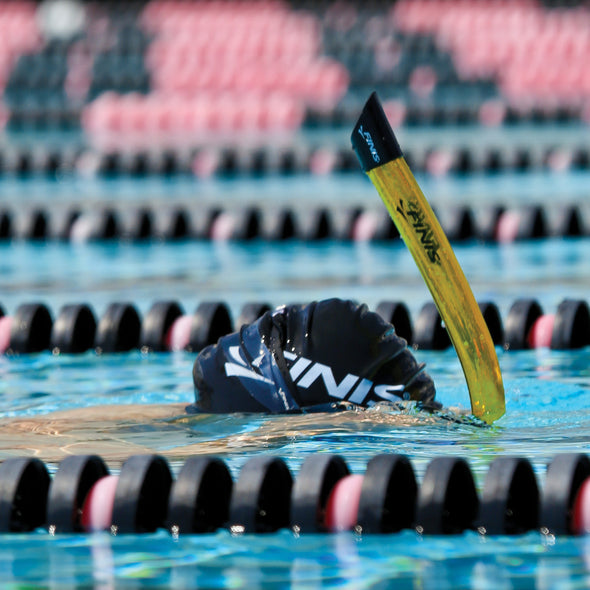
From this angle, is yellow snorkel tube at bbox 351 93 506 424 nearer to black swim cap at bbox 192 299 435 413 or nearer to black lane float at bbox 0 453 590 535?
black swim cap at bbox 192 299 435 413

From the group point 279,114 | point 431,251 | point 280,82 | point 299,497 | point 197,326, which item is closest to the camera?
point 299,497

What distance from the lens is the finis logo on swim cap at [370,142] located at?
368 cm

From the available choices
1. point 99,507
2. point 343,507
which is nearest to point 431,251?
point 343,507

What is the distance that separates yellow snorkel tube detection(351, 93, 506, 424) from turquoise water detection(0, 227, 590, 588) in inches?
5.4

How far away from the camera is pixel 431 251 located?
3857mm

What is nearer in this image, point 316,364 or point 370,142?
point 370,142

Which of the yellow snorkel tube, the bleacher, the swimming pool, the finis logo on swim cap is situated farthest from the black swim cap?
the bleacher

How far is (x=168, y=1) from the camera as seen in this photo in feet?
70.4

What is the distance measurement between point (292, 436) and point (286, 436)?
0.02m

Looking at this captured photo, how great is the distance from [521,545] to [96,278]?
16.3ft

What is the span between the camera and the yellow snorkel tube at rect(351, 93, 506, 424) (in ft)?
12.2

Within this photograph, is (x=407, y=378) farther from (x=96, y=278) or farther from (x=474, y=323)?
(x=96, y=278)

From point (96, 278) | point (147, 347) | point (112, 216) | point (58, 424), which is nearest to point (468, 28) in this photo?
point (112, 216)

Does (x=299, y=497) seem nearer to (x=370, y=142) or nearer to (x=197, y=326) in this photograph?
(x=370, y=142)
